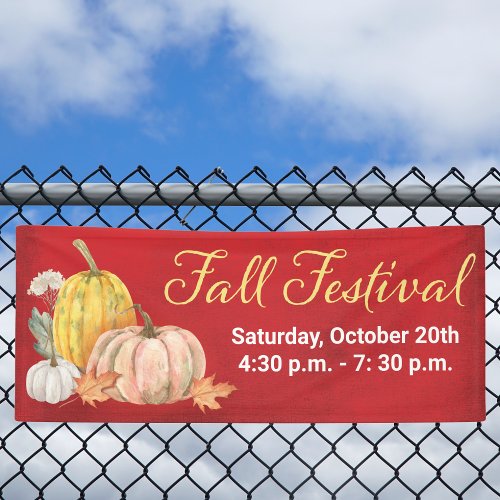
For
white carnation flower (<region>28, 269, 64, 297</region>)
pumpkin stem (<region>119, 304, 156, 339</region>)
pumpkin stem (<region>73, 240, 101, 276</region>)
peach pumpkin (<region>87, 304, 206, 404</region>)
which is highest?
pumpkin stem (<region>73, 240, 101, 276</region>)

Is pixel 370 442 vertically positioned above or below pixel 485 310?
below

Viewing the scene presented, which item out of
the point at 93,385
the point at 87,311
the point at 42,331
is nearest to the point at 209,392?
the point at 93,385

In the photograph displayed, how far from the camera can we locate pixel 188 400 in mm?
2871

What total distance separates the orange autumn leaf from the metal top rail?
67 cm

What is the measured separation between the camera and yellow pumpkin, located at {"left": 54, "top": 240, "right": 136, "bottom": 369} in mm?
2889

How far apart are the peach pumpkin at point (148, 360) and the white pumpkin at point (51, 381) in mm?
86

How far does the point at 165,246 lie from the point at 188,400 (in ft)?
1.93

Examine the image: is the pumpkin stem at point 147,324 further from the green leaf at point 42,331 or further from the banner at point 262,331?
the green leaf at point 42,331

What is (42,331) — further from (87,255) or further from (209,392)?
(209,392)

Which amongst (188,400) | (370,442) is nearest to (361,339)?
(370,442)

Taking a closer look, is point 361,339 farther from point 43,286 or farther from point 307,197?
point 43,286

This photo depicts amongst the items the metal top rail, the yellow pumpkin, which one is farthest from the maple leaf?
the metal top rail

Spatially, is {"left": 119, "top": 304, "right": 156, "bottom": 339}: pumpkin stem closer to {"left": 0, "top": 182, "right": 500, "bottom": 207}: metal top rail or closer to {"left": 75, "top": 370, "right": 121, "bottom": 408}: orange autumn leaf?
{"left": 75, "top": 370, "right": 121, "bottom": 408}: orange autumn leaf

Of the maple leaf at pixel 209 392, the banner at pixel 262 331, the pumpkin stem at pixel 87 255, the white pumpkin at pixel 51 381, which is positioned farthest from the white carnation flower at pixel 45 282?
the maple leaf at pixel 209 392
